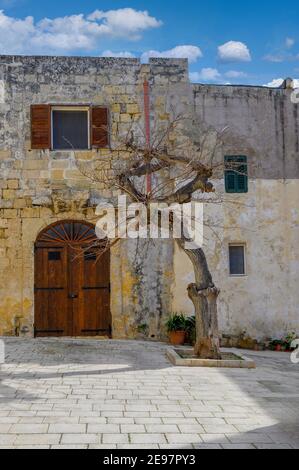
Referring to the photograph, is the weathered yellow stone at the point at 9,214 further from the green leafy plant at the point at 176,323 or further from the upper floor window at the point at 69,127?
the green leafy plant at the point at 176,323

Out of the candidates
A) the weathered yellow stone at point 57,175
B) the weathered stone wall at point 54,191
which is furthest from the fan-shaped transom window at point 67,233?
the weathered yellow stone at point 57,175

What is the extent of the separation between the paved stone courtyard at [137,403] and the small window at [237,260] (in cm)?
341

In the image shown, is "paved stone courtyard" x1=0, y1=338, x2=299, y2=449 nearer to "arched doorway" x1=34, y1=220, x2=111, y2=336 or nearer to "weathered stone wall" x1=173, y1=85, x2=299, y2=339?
"arched doorway" x1=34, y1=220, x2=111, y2=336

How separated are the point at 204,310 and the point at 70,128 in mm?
5781

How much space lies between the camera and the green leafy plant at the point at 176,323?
479 inches

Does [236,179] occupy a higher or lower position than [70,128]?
lower

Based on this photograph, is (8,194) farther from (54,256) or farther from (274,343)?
(274,343)

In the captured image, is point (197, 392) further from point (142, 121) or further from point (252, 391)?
point (142, 121)

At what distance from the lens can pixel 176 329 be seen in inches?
478

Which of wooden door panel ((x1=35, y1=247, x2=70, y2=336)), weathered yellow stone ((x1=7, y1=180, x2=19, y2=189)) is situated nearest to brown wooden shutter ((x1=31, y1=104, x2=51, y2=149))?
weathered yellow stone ((x1=7, y1=180, x2=19, y2=189))

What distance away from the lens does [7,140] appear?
41.1 ft

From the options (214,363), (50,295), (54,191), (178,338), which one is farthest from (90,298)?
(214,363)

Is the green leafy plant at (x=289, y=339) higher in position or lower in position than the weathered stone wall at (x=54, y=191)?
lower

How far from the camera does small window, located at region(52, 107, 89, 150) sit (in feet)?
41.8
